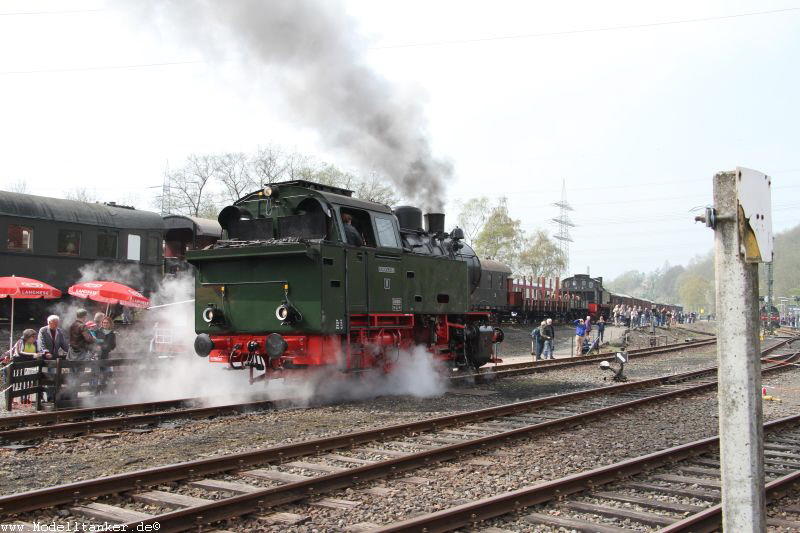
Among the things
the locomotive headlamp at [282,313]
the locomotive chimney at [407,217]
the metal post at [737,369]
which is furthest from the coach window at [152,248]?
the metal post at [737,369]

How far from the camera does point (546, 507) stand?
523 centimetres

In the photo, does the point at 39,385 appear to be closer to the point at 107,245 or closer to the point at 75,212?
the point at 75,212

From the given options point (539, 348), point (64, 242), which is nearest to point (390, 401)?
point (539, 348)

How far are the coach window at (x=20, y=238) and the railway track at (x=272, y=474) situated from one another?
601 inches

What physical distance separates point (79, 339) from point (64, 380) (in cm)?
158

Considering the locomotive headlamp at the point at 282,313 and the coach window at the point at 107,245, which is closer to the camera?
the locomotive headlamp at the point at 282,313

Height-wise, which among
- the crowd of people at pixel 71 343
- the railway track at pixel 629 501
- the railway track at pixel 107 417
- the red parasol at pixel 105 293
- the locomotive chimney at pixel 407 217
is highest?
the locomotive chimney at pixel 407 217

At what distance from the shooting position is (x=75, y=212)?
67.5 feet

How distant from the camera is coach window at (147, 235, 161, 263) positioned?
22594mm

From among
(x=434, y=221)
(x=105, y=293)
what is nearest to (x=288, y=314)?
(x=434, y=221)

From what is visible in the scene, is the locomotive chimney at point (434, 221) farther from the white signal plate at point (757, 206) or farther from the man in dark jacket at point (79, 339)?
the white signal plate at point (757, 206)

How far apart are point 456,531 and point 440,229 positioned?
1039cm

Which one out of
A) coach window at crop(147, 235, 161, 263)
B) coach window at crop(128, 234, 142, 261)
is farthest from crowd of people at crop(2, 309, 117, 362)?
coach window at crop(147, 235, 161, 263)

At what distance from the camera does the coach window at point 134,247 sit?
72.2 ft
